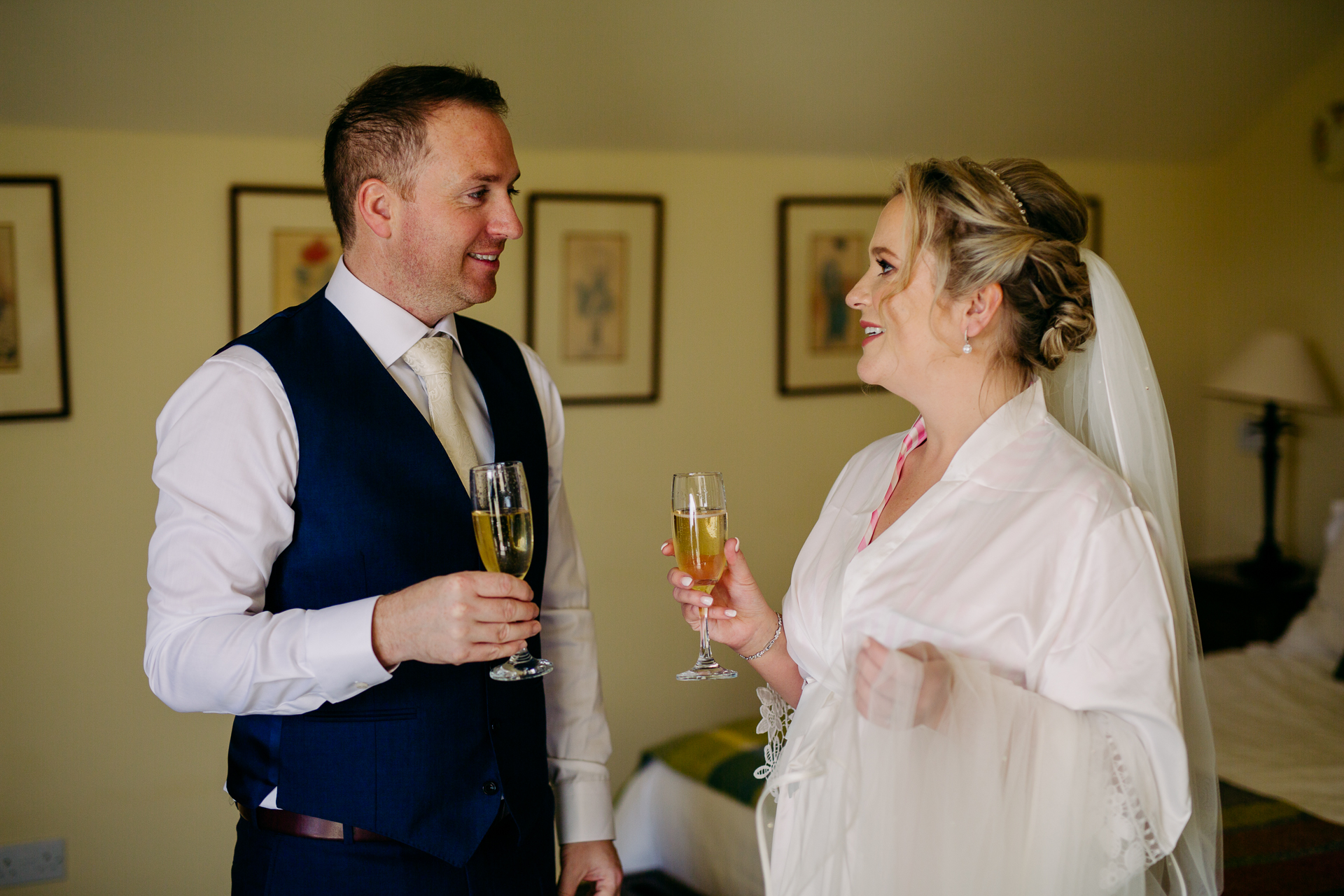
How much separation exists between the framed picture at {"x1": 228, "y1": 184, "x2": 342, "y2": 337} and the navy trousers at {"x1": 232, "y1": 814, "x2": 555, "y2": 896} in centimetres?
203

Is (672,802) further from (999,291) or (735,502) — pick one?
(999,291)

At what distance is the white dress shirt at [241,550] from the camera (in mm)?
1444

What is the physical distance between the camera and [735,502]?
4.07m

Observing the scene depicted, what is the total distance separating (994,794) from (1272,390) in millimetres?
3379

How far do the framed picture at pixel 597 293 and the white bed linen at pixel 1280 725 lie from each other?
2.07 meters

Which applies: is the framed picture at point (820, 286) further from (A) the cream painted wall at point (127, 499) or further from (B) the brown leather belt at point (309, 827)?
(B) the brown leather belt at point (309, 827)

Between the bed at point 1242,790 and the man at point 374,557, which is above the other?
the man at point 374,557

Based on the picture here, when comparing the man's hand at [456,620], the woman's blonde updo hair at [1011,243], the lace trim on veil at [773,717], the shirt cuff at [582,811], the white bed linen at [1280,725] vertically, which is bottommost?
the white bed linen at [1280,725]

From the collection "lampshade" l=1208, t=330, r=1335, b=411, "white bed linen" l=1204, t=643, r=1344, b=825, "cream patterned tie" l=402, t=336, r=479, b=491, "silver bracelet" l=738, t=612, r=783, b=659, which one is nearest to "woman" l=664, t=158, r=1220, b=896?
"silver bracelet" l=738, t=612, r=783, b=659

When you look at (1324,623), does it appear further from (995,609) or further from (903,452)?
(995,609)

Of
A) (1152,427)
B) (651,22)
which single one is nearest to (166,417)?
(1152,427)

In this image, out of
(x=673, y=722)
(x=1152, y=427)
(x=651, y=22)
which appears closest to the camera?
(x=1152, y=427)

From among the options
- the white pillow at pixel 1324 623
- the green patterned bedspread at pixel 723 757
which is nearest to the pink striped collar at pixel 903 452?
the green patterned bedspread at pixel 723 757

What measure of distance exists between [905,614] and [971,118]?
3.06 meters
